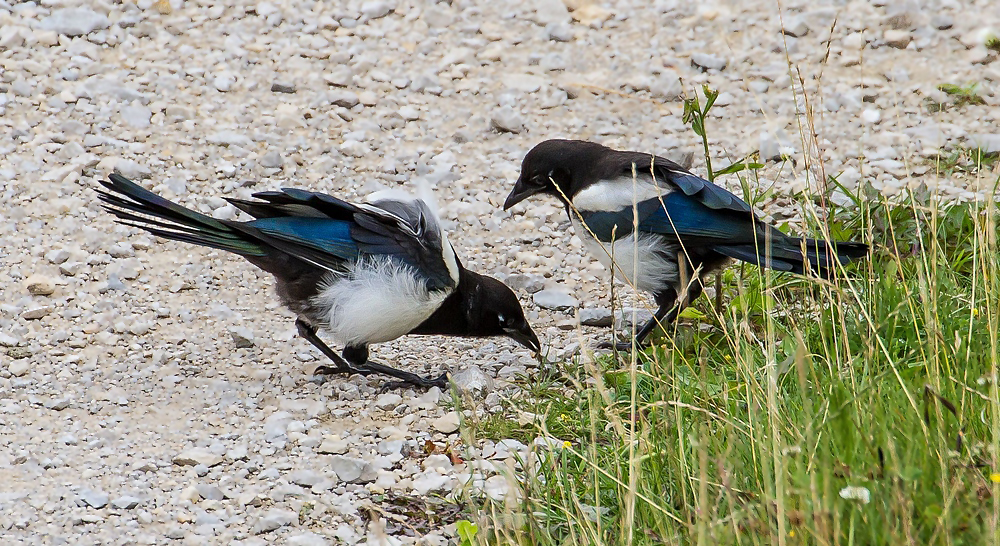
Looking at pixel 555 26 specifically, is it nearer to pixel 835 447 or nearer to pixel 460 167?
pixel 460 167

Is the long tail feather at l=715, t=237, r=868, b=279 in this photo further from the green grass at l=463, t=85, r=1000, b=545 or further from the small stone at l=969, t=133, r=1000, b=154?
the small stone at l=969, t=133, r=1000, b=154

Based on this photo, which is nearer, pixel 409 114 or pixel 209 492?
pixel 209 492

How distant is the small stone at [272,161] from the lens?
6.36 meters

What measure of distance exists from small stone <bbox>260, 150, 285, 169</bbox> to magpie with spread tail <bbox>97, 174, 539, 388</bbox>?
1389 mm

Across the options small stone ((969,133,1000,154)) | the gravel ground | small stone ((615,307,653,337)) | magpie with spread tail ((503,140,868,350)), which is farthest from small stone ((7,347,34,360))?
small stone ((969,133,1000,154))

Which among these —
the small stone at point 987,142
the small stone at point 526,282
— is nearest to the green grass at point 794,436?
the small stone at point 526,282

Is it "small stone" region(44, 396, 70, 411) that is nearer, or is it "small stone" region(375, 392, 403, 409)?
"small stone" region(44, 396, 70, 411)

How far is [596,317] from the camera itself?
17.4 ft

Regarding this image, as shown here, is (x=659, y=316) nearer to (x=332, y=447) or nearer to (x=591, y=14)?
(x=332, y=447)

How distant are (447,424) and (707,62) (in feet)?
12.8

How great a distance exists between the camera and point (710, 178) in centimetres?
493

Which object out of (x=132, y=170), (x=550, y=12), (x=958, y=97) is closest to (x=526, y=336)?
(x=132, y=170)

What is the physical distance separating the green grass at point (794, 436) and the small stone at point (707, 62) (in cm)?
262

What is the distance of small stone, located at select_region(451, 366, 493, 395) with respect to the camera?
183 inches
